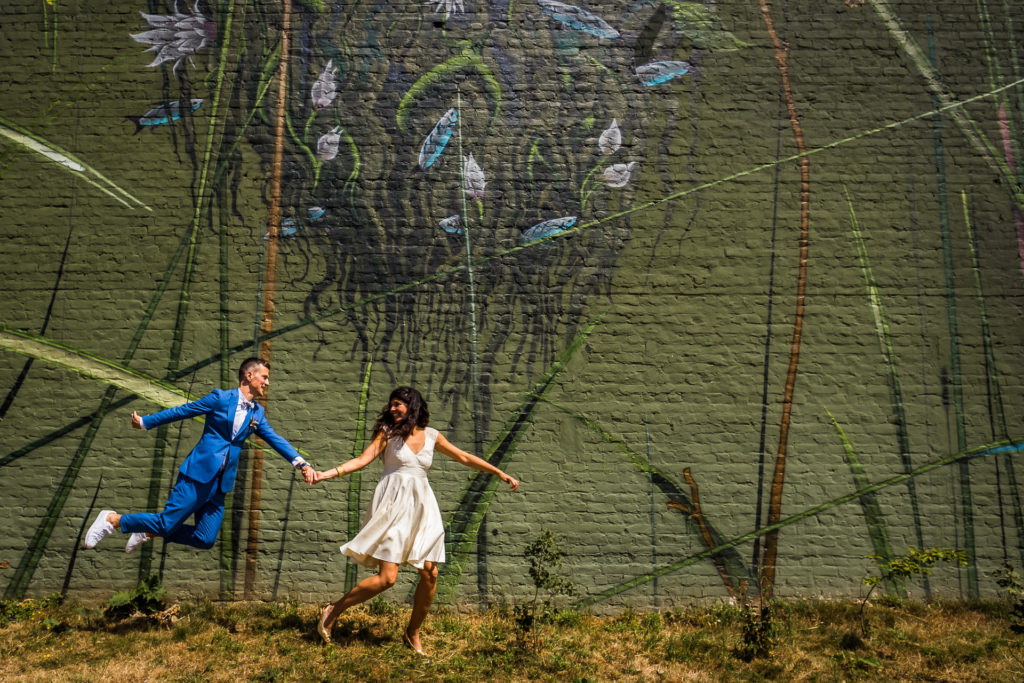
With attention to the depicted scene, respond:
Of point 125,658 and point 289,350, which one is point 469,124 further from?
point 125,658

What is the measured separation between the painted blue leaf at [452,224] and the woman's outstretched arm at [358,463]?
1962 mm

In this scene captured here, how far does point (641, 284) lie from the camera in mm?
6070

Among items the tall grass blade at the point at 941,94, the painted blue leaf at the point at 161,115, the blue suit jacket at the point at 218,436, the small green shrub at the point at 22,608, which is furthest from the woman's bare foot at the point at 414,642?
the tall grass blade at the point at 941,94

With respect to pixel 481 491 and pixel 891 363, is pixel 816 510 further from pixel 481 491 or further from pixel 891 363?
pixel 481 491

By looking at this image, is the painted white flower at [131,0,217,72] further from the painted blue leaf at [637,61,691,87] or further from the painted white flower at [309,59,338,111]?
the painted blue leaf at [637,61,691,87]

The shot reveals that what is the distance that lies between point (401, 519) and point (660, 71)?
13.3 ft

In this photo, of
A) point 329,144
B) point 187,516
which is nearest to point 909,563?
point 187,516

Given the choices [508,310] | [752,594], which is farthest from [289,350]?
[752,594]

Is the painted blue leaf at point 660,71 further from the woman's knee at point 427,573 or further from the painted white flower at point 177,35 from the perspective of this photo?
the woman's knee at point 427,573

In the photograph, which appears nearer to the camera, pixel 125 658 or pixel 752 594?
pixel 125 658

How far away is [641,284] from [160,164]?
3.99 m

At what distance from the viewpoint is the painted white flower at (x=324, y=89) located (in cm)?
619

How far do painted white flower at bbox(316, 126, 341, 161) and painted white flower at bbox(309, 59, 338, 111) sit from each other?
0.75 ft

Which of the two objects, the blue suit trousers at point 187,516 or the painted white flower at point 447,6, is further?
the painted white flower at point 447,6
